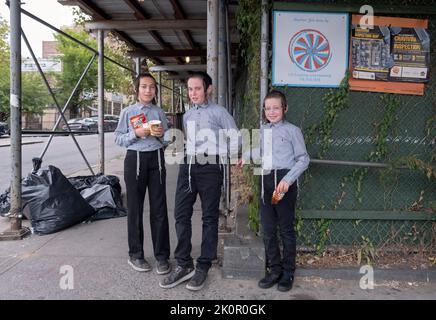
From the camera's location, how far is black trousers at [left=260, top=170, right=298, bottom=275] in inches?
142

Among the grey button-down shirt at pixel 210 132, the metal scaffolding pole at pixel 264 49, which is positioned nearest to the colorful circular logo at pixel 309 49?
the metal scaffolding pole at pixel 264 49

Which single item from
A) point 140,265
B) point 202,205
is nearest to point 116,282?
point 140,265

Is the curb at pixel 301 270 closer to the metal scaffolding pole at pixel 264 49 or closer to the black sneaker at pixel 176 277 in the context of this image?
the black sneaker at pixel 176 277

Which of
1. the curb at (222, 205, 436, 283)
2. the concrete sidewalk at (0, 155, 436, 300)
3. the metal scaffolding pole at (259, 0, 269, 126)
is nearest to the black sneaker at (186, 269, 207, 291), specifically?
the concrete sidewalk at (0, 155, 436, 300)

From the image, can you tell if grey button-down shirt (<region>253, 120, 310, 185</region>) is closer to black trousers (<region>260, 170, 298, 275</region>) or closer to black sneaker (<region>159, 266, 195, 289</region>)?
black trousers (<region>260, 170, 298, 275</region>)

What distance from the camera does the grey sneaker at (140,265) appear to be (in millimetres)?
3971

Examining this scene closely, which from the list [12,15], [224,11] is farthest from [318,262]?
[12,15]

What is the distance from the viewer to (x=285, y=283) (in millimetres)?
3637

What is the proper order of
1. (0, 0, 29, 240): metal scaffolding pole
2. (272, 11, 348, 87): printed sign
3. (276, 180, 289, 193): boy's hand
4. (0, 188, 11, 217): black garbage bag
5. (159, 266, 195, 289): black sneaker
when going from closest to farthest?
(276, 180, 289, 193): boy's hand, (159, 266, 195, 289): black sneaker, (272, 11, 348, 87): printed sign, (0, 0, 29, 240): metal scaffolding pole, (0, 188, 11, 217): black garbage bag

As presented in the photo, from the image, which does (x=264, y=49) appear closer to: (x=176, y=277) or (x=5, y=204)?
(x=176, y=277)

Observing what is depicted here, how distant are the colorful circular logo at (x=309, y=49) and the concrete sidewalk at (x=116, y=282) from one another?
6.47 ft

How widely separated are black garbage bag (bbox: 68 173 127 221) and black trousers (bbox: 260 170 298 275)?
2.90 meters

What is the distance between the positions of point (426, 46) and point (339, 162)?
1.40 metres

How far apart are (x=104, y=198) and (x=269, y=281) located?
324cm
